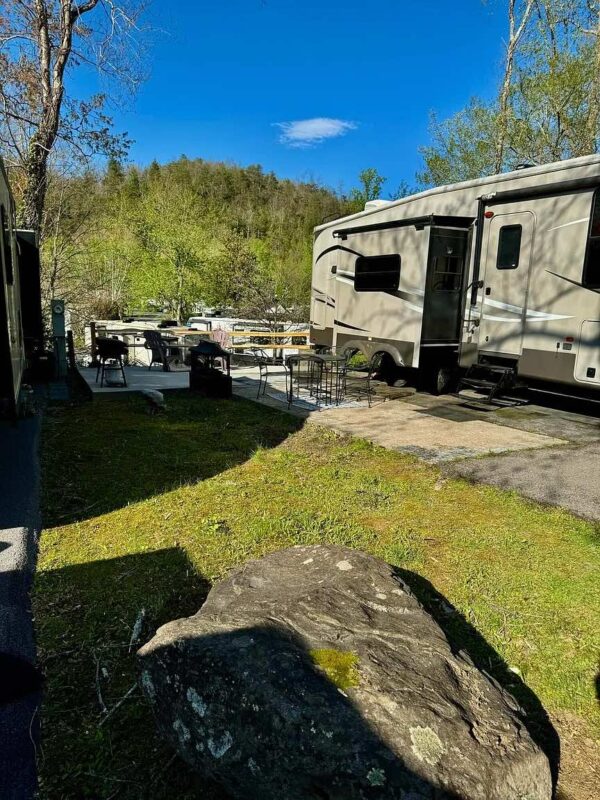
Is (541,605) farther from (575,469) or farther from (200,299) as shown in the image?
Result: (200,299)

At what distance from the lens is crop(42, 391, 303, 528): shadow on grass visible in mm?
3943

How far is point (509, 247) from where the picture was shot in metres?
6.99

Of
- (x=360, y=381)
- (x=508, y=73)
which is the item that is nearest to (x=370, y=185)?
(x=508, y=73)

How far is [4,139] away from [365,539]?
1178 centimetres

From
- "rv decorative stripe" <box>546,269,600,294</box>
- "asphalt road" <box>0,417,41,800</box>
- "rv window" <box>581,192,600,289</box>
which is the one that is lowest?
"asphalt road" <box>0,417,41,800</box>

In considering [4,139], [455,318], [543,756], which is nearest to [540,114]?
[455,318]

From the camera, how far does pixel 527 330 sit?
6844 millimetres

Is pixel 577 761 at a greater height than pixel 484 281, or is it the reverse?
pixel 484 281

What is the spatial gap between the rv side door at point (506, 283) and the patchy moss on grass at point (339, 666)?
605 centimetres

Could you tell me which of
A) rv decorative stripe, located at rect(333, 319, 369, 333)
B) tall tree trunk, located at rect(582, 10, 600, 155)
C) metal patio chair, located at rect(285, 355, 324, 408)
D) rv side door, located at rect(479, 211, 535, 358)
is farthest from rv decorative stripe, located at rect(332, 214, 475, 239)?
tall tree trunk, located at rect(582, 10, 600, 155)

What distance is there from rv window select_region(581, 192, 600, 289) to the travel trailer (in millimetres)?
11

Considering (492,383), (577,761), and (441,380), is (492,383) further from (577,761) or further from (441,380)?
(577,761)

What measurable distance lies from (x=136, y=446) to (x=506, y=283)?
509 centimetres

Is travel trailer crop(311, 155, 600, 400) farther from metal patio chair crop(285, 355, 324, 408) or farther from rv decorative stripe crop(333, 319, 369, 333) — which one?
metal patio chair crop(285, 355, 324, 408)
